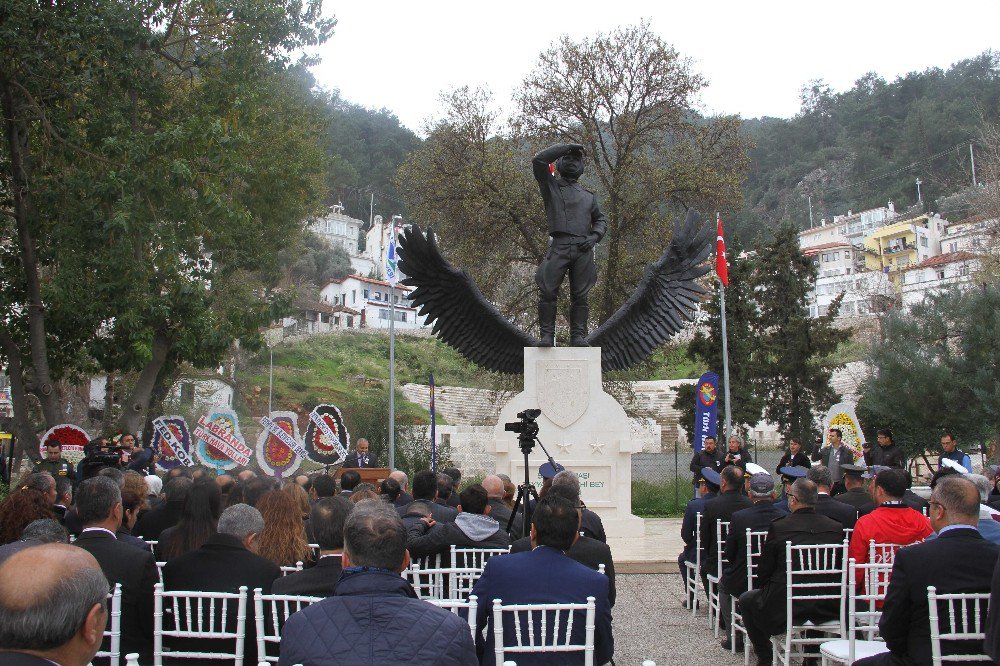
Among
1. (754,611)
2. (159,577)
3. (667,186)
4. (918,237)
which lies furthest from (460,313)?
(918,237)

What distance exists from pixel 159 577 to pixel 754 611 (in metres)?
3.44

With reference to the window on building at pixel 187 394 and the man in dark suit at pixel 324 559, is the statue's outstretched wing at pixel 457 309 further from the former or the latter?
the window on building at pixel 187 394

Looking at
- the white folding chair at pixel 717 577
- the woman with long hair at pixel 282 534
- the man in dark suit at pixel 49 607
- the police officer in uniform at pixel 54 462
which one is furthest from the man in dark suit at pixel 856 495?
the police officer in uniform at pixel 54 462

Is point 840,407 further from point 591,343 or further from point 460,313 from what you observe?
point 460,313

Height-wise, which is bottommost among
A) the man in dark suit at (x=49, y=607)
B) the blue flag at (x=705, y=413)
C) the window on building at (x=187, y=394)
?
the man in dark suit at (x=49, y=607)

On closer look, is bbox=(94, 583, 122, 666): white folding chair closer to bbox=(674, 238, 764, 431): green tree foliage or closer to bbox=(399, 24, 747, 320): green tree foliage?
bbox=(399, 24, 747, 320): green tree foliage

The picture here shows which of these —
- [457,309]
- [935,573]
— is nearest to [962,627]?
[935,573]

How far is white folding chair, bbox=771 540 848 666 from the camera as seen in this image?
4.98m

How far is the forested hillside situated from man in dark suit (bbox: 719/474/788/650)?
206 ft

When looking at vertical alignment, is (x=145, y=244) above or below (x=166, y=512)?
above

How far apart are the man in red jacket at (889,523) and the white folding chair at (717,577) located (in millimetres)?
1474

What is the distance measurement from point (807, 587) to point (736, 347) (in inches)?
726

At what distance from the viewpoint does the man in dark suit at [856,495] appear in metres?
6.53

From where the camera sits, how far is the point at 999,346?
62.5ft
